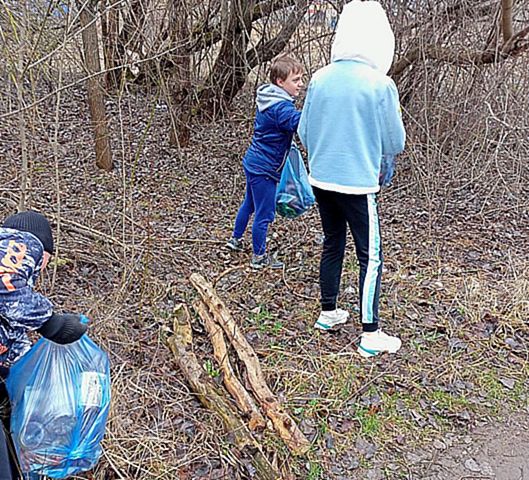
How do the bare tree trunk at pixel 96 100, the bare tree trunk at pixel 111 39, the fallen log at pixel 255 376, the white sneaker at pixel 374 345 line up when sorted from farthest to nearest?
1. the bare tree trunk at pixel 111 39
2. the bare tree trunk at pixel 96 100
3. the white sneaker at pixel 374 345
4. the fallen log at pixel 255 376

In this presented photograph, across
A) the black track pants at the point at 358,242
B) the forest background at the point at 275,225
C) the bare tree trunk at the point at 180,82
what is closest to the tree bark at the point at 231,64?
the forest background at the point at 275,225

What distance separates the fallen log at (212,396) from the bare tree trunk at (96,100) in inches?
137

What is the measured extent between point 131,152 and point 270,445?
5582mm

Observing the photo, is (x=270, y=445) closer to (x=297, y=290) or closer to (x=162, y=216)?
(x=297, y=290)

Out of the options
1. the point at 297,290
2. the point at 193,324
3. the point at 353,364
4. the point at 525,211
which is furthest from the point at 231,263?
the point at 525,211

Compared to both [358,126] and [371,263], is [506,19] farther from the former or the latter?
[371,263]

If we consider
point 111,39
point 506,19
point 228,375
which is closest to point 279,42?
point 111,39

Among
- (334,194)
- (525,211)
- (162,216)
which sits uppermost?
(334,194)

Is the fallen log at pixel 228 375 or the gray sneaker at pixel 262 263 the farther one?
the gray sneaker at pixel 262 263

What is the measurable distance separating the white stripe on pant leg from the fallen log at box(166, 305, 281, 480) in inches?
37.8

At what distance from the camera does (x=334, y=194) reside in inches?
137

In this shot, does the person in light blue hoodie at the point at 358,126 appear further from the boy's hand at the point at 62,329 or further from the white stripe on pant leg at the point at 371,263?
the boy's hand at the point at 62,329

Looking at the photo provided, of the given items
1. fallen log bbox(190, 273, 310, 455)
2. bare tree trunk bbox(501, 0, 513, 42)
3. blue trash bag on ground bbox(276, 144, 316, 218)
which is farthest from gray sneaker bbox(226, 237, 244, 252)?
bare tree trunk bbox(501, 0, 513, 42)

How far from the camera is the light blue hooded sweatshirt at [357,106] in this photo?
10.7 ft
